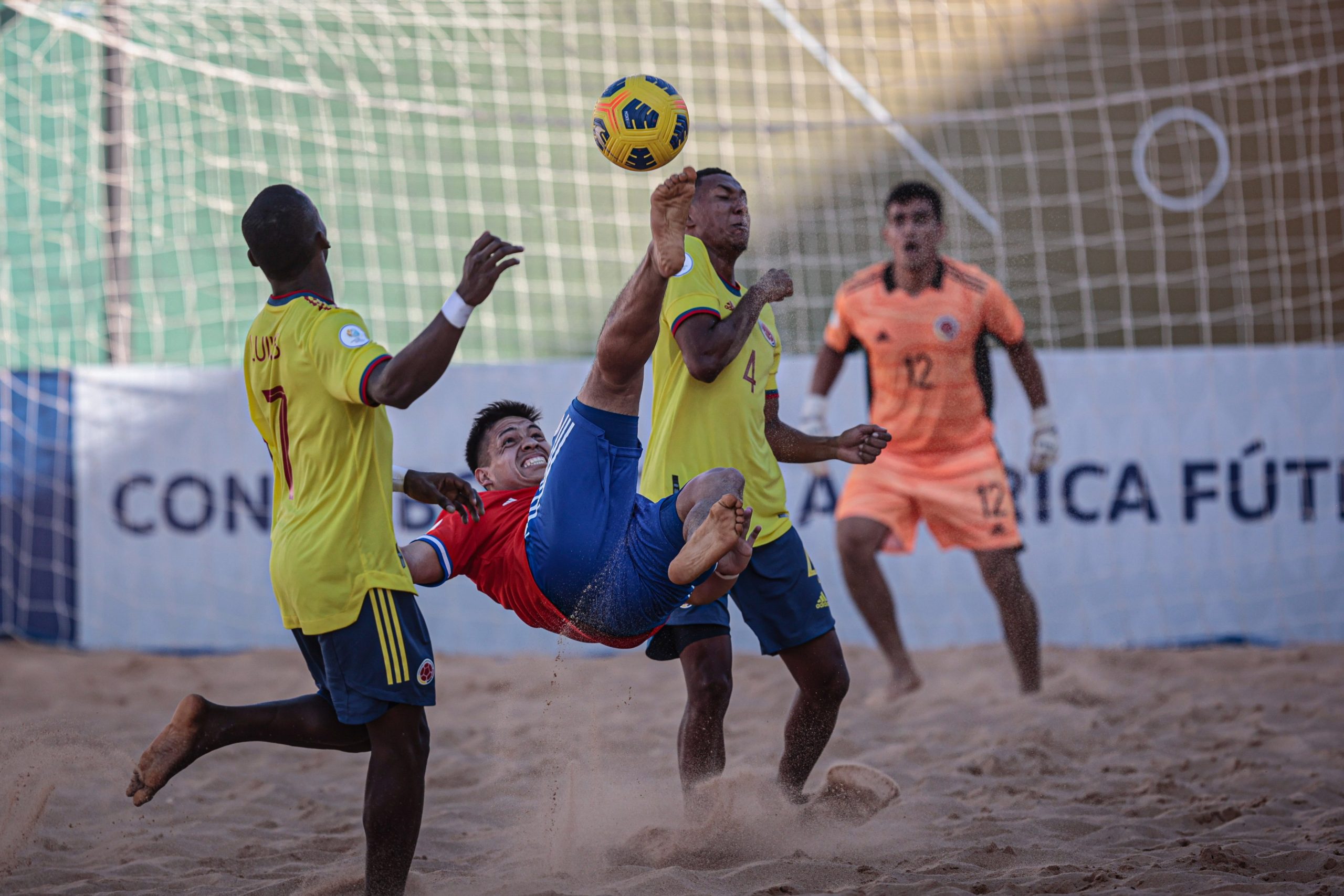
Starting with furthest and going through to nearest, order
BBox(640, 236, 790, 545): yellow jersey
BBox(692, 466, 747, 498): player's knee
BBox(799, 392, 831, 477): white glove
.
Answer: BBox(799, 392, 831, 477): white glove < BBox(640, 236, 790, 545): yellow jersey < BBox(692, 466, 747, 498): player's knee

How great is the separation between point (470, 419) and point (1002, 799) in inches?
165

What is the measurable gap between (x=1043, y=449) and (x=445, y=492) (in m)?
3.74

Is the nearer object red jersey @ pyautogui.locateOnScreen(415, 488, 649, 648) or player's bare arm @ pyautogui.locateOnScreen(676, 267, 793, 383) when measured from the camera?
red jersey @ pyautogui.locateOnScreen(415, 488, 649, 648)

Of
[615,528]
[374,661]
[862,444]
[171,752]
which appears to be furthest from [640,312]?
[171,752]

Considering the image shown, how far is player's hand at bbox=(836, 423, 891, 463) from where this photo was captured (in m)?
3.64

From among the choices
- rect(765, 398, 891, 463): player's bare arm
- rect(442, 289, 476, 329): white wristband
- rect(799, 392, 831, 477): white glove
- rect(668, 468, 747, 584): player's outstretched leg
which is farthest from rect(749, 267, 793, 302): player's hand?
rect(799, 392, 831, 477): white glove

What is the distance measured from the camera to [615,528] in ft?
10.6

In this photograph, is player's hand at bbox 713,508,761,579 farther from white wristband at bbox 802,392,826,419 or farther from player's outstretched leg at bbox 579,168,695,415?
white wristband at bbox 802,392,826,419

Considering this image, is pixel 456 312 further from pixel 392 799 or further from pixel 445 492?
pixel 392 799

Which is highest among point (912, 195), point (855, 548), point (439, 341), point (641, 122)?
Result: point (912, 195)

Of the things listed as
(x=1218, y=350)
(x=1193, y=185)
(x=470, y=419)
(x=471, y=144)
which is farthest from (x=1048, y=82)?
(x=470, y=419)

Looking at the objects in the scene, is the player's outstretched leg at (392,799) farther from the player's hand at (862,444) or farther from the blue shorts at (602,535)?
the player's hand at (862,444)

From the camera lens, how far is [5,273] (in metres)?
8.94

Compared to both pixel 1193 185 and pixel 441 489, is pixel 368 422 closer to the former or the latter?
pixel 441 489
